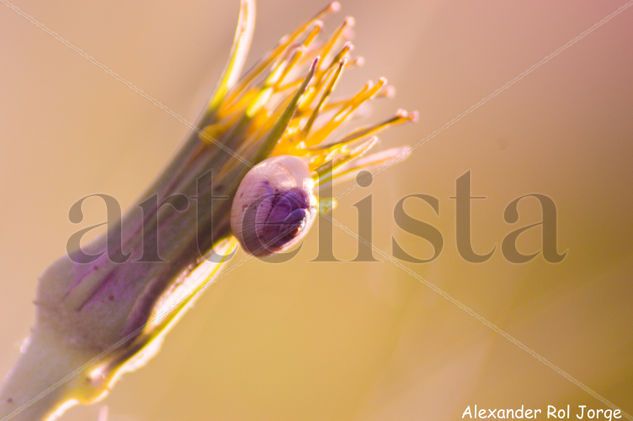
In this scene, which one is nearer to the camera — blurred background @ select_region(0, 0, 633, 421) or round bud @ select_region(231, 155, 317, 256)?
round bud @ select_region(231, 155, 317, 256)

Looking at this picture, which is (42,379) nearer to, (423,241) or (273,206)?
(273,206)

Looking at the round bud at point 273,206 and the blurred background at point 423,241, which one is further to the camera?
the blurred background at point 423,241

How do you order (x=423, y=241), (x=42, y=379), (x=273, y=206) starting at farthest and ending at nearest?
(x=423, y=241)
(x=42, y=379)
(x=273, y=206)

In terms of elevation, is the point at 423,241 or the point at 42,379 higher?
the point at 423,241

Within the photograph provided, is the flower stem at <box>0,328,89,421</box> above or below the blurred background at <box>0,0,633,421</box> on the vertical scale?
below

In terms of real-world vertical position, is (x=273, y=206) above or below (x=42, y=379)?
above

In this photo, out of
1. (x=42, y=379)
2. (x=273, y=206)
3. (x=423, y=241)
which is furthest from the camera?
(x=423, y=241)

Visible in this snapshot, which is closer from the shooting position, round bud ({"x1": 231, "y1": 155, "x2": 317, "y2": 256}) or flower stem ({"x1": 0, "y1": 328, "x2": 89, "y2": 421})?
round bud ({"x1": 231, "y1": 155, "x2": 317, "y2": 256})

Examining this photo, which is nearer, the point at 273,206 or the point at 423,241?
the point at 273,206

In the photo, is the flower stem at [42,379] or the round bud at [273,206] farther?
the flower stem at [42,379]

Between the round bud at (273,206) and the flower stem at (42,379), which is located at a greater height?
the round bud at (273,206)

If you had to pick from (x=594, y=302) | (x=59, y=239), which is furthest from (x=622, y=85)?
(x=59, y=239)

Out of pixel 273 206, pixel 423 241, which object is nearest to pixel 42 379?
pixel 273 206
